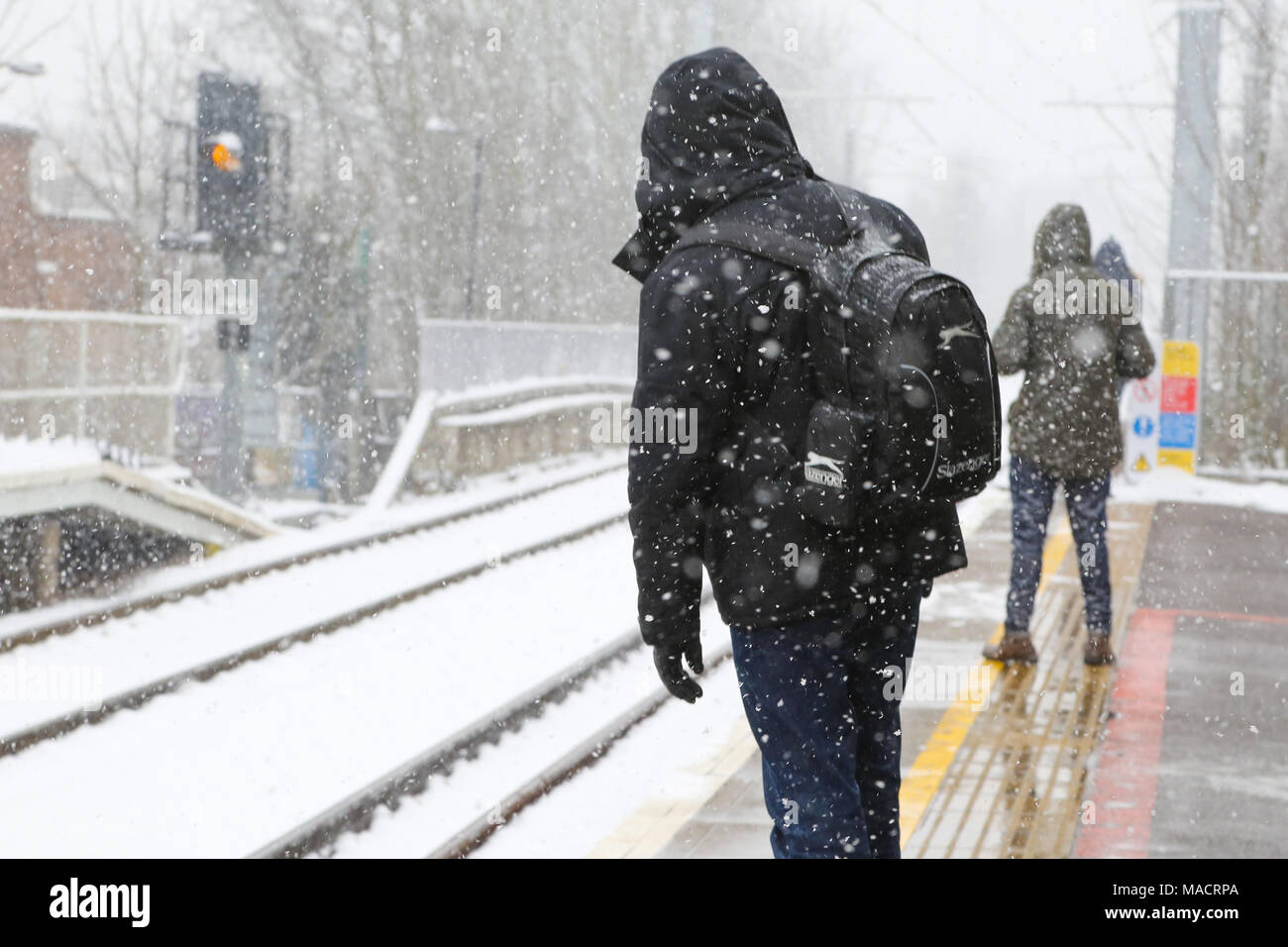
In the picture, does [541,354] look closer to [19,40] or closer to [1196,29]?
[1196,29]

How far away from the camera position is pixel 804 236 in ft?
9.25

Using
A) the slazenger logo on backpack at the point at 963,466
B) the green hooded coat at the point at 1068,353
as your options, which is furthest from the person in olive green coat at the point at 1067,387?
the slazenger logo on backpack at the point at 963,466

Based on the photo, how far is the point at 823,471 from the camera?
273 centimetres

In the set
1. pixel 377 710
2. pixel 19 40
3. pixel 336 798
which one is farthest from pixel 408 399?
pixel 336 798

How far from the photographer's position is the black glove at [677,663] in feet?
9.34

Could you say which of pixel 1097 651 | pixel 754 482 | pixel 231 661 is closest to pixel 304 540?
pixel 231 661

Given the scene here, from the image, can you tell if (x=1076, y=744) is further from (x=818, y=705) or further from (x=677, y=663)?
A: (x=677, y=663)

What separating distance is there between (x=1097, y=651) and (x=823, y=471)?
12.3 feet

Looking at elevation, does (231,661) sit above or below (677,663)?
below

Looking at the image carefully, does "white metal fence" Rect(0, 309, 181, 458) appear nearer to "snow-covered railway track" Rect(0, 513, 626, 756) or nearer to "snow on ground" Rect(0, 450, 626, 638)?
"snow on ground" Rect(0, 450, 626, 638)

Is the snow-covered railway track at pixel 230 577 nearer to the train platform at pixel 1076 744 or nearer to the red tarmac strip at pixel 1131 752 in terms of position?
the train platform at pixel 1076 744

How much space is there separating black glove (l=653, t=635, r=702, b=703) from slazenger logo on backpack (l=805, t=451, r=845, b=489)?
39cm

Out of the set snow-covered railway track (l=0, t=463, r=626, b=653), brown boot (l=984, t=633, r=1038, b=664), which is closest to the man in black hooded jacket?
brown boot (l=984, t=633, r=1038, b=664)
